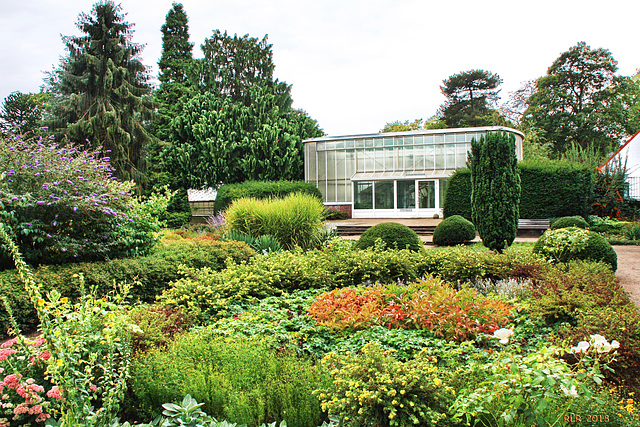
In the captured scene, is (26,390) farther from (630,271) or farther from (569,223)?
(569,223)

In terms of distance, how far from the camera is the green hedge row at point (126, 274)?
15.0 ft

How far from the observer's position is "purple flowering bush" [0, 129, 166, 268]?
5480 mm

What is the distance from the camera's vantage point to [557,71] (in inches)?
1296

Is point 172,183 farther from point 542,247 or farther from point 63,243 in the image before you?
point 542,247

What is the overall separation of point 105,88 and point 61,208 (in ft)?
53.2

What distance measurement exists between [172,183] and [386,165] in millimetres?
12320

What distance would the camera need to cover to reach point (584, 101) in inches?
1288

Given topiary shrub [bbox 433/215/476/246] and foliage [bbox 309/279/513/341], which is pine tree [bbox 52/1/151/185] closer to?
topiary shrub [bbox 433/215/476/246]

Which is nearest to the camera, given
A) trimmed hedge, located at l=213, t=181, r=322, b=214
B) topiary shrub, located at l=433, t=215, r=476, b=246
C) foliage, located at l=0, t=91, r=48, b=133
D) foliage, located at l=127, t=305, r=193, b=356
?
foliage, located at l=127, t=305, r=193, b=356

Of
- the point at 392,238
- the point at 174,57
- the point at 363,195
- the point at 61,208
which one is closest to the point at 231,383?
the point at 61,208

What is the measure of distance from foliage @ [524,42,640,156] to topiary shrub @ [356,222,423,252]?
29.0 meters

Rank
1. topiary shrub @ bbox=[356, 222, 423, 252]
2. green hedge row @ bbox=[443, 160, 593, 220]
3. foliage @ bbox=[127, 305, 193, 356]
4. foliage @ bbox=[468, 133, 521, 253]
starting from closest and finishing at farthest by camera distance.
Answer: foliage @ bbox=[127, 305, 193, 356] < topiary shrub @ bbox=[356, 222, 423, 252] < foliage @ bbox=[468, 133, 521, 253] < green hedge row @ bbox=[443, 160, 593, 220]

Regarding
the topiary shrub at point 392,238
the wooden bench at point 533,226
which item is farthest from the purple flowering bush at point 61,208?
the wooden bench at point 533,226

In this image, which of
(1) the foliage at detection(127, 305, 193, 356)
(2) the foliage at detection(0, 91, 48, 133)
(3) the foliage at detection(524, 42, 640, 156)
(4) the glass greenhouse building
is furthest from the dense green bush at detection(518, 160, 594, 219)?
(2) the foliage at detection(0, 91, 48, 133)
